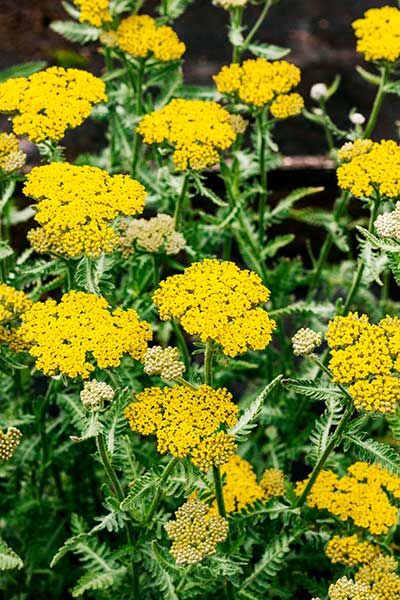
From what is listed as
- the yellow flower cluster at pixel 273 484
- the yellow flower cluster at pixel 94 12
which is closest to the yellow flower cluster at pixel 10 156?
the yellow flower cluster at pixel 94 12

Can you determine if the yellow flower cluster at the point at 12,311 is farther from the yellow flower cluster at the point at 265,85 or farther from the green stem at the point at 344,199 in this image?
the green stem at the point at 344,199

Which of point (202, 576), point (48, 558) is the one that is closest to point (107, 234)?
point (202, 576)

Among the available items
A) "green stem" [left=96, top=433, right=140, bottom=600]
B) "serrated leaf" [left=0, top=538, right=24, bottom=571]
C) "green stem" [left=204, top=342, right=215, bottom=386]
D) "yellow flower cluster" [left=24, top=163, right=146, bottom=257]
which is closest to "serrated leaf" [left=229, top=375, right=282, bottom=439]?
"green stem" [left=204, top=342, right=215, bottom=386]

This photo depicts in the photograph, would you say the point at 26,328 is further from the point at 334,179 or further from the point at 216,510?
the point at 334,179

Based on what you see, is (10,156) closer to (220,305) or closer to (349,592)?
(220,305)

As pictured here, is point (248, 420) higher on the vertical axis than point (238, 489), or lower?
higher

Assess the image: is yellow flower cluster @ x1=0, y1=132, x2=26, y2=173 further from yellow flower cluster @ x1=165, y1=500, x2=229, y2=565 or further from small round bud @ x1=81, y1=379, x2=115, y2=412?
yellow flower cluster @ x1=165, y1=500, x2=229, y2=565

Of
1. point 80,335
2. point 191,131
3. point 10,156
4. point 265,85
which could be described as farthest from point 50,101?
point 80,335
